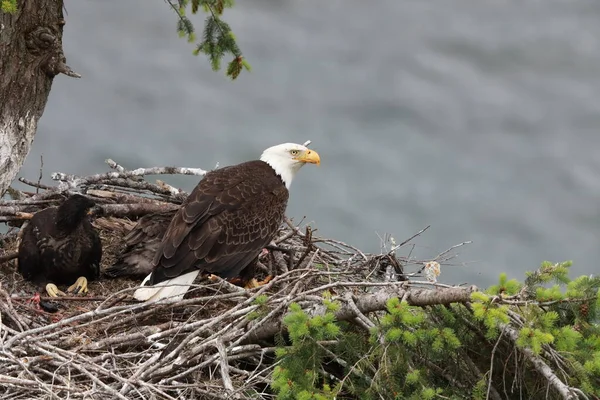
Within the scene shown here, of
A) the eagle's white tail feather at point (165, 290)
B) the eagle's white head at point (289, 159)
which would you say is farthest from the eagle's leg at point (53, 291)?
the eagle's white head at point (289, 159)

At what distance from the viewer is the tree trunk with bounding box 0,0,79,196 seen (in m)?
5.76

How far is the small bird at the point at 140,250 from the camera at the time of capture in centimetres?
646

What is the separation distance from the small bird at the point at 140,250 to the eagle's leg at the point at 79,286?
27 centimetres

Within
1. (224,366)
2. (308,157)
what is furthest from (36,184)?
(224,366)

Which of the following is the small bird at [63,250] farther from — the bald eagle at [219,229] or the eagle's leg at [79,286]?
the bald eagle at [219,229]

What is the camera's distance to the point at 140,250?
256 inches

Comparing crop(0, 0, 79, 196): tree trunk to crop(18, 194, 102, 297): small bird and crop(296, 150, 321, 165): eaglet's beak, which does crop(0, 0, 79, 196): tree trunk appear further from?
crop(296, 150, 321, 165): eaglet's beak

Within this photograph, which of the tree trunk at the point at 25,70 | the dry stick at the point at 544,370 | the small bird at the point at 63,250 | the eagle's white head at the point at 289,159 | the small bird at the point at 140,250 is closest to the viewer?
the dry stick at the point at 544,370

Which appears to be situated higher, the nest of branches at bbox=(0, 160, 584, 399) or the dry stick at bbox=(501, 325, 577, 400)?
the dry stick at bbox=(501, 325, 577, 400)

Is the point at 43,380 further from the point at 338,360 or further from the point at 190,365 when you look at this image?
the point at 338,360

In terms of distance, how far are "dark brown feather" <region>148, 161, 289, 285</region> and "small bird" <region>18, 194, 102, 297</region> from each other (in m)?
0.64

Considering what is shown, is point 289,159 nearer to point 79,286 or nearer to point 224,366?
point 79,286

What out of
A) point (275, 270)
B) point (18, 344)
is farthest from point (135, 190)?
point (18, 344)

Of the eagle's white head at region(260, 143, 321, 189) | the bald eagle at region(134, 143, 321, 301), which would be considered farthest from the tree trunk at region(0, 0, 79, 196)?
the eagle's white head at region(260, 143, 321, 189)
